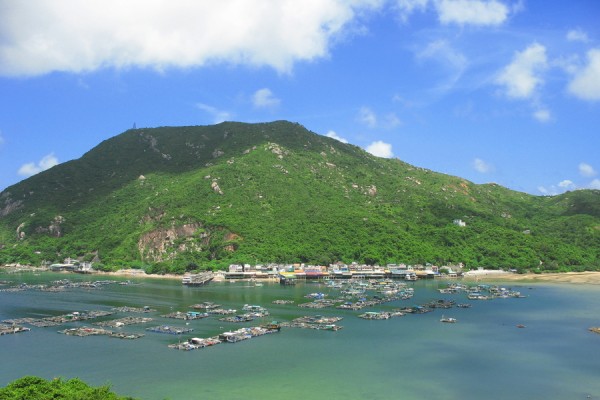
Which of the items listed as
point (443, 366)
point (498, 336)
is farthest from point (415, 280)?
point (443, 366)

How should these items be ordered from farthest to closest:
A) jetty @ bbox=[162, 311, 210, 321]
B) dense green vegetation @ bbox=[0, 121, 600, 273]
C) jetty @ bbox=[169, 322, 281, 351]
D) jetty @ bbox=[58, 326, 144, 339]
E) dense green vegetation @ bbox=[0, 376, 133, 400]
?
dense green vegetation @ bbox=[0, 121, 600, 273], jetty @ bbox=[162, 311, 210, 321], jetty @ bbox=[58, 326, 144, 339], jetty @ bbox=[169, 322, 281, 351], dense green vegetation @ bbox=[0, 376, 133, 400]

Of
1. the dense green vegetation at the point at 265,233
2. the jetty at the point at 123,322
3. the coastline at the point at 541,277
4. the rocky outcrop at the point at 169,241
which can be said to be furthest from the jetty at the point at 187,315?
the coastline at the point at 541,277

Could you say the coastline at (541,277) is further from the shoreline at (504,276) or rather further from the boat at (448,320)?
the boat at (448,320)

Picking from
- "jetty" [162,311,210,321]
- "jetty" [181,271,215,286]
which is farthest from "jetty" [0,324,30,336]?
"jetty" [181,271,215,286]

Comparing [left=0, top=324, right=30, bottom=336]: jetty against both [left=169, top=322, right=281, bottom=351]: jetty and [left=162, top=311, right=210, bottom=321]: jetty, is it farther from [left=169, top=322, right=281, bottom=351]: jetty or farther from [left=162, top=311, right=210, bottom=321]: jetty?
[left=169, top=322, right=281, bottom=351]: jetty

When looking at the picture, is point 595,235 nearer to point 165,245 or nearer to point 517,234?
point 517,234

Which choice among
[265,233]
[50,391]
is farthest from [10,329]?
[265,233]
